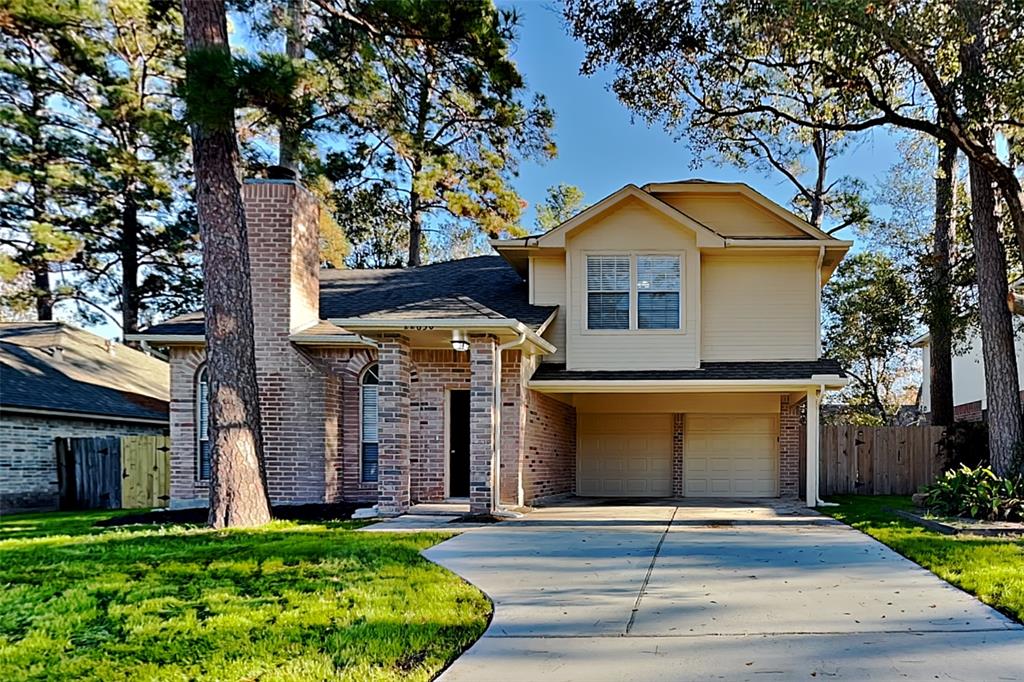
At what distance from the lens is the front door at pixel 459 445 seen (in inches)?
473

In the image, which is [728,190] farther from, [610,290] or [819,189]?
[819,189]

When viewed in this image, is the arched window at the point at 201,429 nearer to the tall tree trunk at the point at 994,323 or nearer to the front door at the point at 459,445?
the front door at the point at 459,445

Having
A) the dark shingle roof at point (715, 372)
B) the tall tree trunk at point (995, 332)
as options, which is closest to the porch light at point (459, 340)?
the dark shingle roof at point (715, 372)

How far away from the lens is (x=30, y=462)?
14164 mm

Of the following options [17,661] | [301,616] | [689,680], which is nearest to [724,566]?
[689,680]

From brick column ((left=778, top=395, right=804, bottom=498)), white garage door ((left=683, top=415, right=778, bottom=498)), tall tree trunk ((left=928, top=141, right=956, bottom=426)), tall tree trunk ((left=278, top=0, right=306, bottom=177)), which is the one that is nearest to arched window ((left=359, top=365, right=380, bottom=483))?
tall tree trunk ((left=278, top=0, right=306, bottom=177))

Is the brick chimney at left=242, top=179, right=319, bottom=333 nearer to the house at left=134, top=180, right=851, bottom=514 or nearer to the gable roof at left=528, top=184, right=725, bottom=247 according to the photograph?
the house at left=134, top=180, right=851, bottom=514

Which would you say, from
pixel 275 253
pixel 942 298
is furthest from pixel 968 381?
pixel 275 253

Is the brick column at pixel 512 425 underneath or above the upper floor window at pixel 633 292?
underneath

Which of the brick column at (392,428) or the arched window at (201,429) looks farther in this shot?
the arched window at (201,429)

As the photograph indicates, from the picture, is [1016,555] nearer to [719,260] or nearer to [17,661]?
[719,260]

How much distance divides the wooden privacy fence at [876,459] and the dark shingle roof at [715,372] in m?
3.62

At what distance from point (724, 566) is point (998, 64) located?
24.0 feet

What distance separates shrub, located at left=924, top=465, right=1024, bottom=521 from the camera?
8969mm
